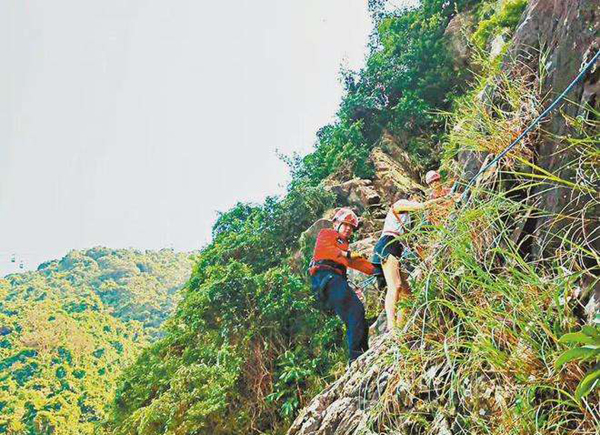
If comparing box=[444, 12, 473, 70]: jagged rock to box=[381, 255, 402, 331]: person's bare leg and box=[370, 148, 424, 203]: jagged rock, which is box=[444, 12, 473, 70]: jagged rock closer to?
box=[370, 148, 424, 203]: jagged rock

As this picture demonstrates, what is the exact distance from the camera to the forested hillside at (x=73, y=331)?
44531 millimetres

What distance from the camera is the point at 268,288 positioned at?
9703mm

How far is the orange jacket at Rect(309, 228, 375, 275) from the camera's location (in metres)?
5.14

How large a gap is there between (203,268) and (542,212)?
10.3 m

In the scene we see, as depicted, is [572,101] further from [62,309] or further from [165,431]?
[62,309]

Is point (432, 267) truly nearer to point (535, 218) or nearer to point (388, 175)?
point (535, 218)

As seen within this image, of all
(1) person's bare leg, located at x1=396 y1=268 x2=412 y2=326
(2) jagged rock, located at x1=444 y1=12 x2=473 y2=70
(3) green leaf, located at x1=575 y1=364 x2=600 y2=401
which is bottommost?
(3) green leaf, located at x1=575 y1=364 x2=600 y2=401

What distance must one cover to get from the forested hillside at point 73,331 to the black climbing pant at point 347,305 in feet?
A: 61.1

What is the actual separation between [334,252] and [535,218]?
2652 millimetres

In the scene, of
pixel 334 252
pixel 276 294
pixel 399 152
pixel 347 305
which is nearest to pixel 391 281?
pixel 347 305

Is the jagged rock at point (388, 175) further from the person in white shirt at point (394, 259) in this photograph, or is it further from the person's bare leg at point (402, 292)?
the person's bare leg at point (402, 292)

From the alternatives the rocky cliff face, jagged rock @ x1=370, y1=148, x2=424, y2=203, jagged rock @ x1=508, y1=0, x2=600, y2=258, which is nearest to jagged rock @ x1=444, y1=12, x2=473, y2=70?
jagged rock @ x1=370, y1=148, x2=424, y2=203

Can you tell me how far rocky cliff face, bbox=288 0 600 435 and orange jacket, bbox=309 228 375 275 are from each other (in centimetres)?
144

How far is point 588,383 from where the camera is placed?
1.72 m
